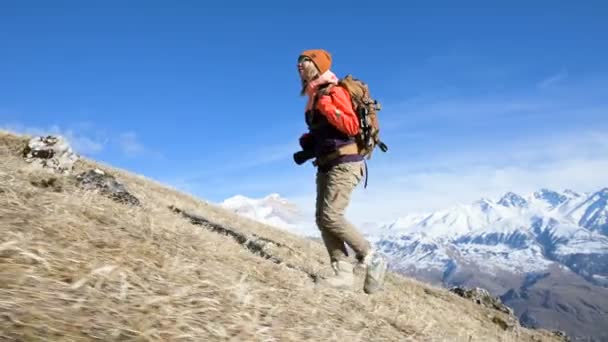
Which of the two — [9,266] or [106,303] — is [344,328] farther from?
[9,266]

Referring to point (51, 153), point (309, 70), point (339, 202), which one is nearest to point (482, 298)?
point (339, 202)

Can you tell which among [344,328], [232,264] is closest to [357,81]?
[232,264]

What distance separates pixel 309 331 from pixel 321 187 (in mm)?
4651

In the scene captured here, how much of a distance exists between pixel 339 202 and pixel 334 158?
29.1 inches

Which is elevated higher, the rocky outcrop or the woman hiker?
the woman hiker

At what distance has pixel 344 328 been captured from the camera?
17.9 ft

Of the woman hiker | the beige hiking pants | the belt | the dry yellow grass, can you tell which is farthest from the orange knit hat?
the dry yellow grass

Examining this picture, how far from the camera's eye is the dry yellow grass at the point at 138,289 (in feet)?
10.9

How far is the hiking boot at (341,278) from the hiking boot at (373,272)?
30cm

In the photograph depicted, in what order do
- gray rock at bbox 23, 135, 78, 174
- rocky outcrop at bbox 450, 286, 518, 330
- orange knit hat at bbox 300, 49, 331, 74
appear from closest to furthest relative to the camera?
1. orange knit hat at bbox 300, 49, 331, 74
2. gray rock at bbox 23, 135, 78, 174
3. rocky outcrop at bbox 450, 286, 518, 330

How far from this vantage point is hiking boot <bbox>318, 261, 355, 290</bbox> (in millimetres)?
8586

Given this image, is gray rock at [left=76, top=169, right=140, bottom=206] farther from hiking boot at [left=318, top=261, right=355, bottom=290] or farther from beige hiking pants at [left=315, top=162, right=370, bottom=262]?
hiking boot at [left=318, top=261, right=355, bottom=290]

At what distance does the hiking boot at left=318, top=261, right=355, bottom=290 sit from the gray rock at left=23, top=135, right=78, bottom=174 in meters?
8.51

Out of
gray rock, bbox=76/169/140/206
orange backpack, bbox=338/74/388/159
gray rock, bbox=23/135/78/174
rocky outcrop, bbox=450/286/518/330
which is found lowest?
rocky outcrop, bbox=450/286/518/330
